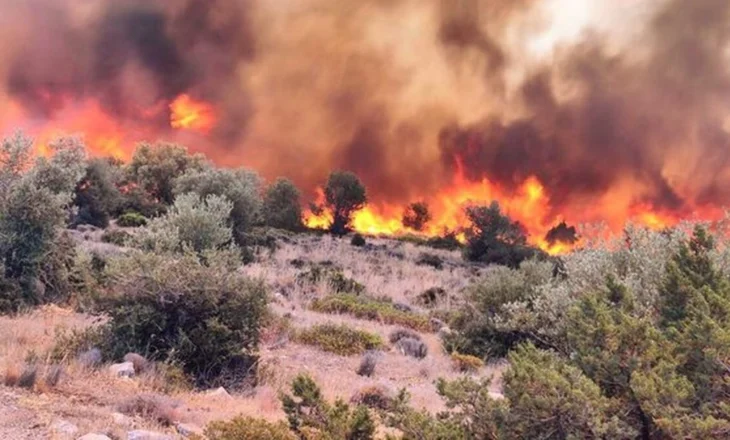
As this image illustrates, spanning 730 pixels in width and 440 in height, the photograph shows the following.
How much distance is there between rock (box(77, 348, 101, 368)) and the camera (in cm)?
821

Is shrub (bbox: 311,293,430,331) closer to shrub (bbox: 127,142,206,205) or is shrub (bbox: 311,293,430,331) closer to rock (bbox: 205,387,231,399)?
rock (bbox: 205,387,231,399)

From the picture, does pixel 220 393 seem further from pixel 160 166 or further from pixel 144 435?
pixel 160 166

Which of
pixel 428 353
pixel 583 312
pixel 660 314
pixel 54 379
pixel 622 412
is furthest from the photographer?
pixel 428 353

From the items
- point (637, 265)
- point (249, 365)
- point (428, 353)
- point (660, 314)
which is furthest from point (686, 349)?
point (428, 353)

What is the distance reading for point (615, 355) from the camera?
164 inches

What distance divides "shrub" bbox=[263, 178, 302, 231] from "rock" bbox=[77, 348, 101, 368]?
35516 millimetres

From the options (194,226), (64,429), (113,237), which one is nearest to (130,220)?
(113,237)

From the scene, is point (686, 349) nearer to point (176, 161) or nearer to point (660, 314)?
point (660, 314)

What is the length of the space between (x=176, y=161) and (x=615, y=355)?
145ft

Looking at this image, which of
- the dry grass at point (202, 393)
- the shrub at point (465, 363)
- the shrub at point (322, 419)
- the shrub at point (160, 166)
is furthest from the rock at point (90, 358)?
the shrub at point (160, 166)

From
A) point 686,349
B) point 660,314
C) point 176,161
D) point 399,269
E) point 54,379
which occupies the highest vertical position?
point 176,161

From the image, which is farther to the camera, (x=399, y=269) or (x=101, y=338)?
Answer: (x=399, y=269)

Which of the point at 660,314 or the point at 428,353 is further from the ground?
the point at 428,353

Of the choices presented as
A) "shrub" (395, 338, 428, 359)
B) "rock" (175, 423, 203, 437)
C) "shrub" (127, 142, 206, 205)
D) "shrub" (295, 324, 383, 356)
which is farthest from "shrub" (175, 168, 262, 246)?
"rock" (175, 423, 203, 437)
